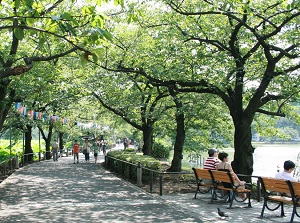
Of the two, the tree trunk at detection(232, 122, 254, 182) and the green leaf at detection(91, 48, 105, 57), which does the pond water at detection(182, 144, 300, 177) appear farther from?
the green leaf at detection(91, 48, 105, 57)

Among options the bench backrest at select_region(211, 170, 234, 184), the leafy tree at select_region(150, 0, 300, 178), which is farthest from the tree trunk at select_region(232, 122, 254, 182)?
the bench backrest at select_region(211, 170, 234, 184)

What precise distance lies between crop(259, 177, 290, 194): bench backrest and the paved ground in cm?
70

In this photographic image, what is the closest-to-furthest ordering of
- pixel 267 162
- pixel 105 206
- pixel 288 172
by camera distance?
pixel 288 172 → pixel 105 206 → pixel 267 162

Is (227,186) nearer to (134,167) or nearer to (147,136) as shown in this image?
(134,167)

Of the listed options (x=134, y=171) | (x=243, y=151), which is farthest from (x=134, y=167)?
(x=243, y=151)

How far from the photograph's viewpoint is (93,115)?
4669 cm

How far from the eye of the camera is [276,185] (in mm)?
8617

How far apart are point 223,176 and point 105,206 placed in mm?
3212

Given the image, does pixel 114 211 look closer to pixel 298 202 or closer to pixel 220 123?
pixel 298 202

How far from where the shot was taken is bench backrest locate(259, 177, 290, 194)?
8.31 m

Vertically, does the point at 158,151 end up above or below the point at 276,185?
above

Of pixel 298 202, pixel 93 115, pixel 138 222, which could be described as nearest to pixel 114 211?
pixel 138 222

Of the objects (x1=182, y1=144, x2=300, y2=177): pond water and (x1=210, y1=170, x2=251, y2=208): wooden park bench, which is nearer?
(x1=210, y1=170, x2=251, y2=208): wooden park bench

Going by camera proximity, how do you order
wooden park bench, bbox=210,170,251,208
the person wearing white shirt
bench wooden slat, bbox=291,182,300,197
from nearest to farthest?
bench wooden slat, bbox=291,182,300,197 < the person wearing white shirt < wooden park bench, bbox=210,170,251,208
